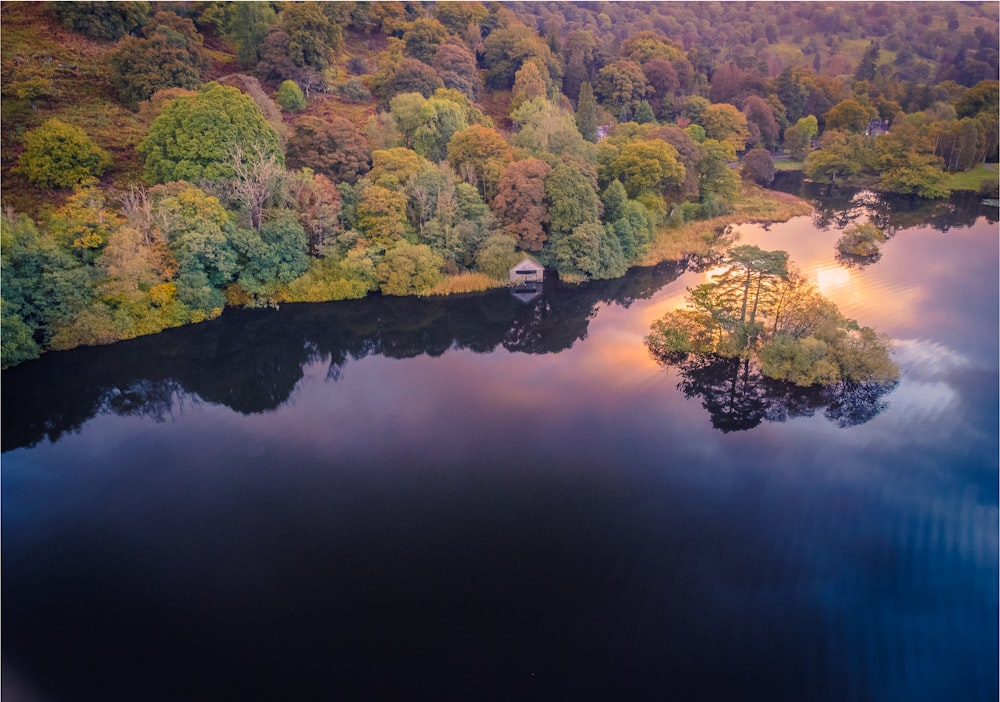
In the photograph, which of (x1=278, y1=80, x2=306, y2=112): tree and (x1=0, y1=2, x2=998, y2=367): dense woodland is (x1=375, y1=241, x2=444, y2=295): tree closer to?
Result: (x1=0, y1=2, x2=998, y2=367): dense woodland

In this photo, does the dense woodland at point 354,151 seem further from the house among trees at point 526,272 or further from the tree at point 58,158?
the house among trees at point 526,272

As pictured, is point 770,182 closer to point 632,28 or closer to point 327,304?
point 327,304

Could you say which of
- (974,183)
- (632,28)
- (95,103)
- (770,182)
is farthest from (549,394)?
(632,28)

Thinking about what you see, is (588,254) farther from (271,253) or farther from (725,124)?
(725,124)

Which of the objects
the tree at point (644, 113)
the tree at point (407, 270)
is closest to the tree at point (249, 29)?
the tree at point (407, 270)

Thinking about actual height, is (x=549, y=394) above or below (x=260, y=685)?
above

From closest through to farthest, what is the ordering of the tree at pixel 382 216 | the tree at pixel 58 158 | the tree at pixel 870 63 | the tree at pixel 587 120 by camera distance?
the tree at pixel 58 158
the tree at pixel 382 216
the tree at pixel 587 120
the tree at pixel 870 63
